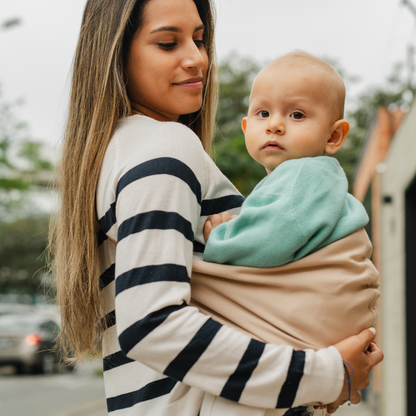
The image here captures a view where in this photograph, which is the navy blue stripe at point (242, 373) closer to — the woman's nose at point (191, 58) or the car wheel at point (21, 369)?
the woman's nose at point (191, 58)

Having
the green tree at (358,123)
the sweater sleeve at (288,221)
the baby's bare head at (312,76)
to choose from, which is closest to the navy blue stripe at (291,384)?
the sweater sleeve at (288,221)

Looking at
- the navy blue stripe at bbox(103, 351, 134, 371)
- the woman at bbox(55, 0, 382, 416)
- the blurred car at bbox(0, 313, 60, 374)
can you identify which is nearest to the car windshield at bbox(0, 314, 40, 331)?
the blurred car at bbox(0, 313, 60, 374)

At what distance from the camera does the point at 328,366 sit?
4.10ft

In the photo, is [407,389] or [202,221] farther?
[407,389]

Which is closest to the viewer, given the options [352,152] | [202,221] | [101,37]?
[202,221]

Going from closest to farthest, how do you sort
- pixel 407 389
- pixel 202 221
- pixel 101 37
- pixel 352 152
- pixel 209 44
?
pixel 202 221 < pixel 101 37 < pixel 209 44 < pixel 407 389 < pixel 352 152

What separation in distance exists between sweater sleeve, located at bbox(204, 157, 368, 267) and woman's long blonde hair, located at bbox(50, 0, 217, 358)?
0.39m

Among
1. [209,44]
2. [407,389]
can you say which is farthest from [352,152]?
[209,44]

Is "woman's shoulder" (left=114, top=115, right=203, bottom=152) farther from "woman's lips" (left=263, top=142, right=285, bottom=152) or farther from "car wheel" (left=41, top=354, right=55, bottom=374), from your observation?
"car wheel" (left=41, top=354, right=55, bottom=374)

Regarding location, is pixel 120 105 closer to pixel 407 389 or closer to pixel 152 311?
pixel 152 311

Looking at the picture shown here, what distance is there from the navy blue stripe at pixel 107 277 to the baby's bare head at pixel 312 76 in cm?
72

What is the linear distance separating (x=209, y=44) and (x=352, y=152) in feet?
70.4

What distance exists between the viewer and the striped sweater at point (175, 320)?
47.5 inches

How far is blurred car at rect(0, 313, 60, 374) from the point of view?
40.6ft
